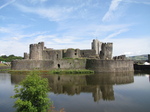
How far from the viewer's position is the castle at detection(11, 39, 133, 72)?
32.9 meters

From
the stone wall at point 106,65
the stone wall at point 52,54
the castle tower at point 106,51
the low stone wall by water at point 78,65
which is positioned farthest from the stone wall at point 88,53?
the stone wall at point 52,54

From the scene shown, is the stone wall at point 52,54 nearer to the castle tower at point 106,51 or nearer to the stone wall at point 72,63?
the stone wall at point 72,63

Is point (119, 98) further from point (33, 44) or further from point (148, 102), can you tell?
point (33, 44)

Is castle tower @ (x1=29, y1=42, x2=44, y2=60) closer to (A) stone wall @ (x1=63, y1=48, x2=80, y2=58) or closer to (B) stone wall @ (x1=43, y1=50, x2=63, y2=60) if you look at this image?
(B) stone wall @ (x1=43, y1=50, x2=63, y2=60)

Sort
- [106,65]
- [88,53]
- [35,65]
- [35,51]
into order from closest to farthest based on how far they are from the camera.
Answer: [106,65] → [35,65] → [35,51] → [88,53]

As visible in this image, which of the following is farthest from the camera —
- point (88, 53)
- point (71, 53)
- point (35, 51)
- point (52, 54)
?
point (88, 53)

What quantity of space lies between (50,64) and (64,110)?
83.9ft

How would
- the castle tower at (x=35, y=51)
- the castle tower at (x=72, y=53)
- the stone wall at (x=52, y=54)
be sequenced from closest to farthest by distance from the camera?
the castle tower at (x=72, y=53)
the castle tower at (x=35, y=51)
the stone wall at (x=52, y=54)

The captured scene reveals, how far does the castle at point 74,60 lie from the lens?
108 ft

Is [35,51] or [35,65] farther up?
[35,51]

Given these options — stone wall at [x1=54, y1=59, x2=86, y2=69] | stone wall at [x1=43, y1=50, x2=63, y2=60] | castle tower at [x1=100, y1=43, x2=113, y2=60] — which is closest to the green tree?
stone wall at [x1=54, y1=59, x2=86, y2=69]

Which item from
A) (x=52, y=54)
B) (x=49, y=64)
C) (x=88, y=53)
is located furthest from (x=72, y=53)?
(x=49, y=64)

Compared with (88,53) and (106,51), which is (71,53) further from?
(106,51)

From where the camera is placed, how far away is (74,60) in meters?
34.3
